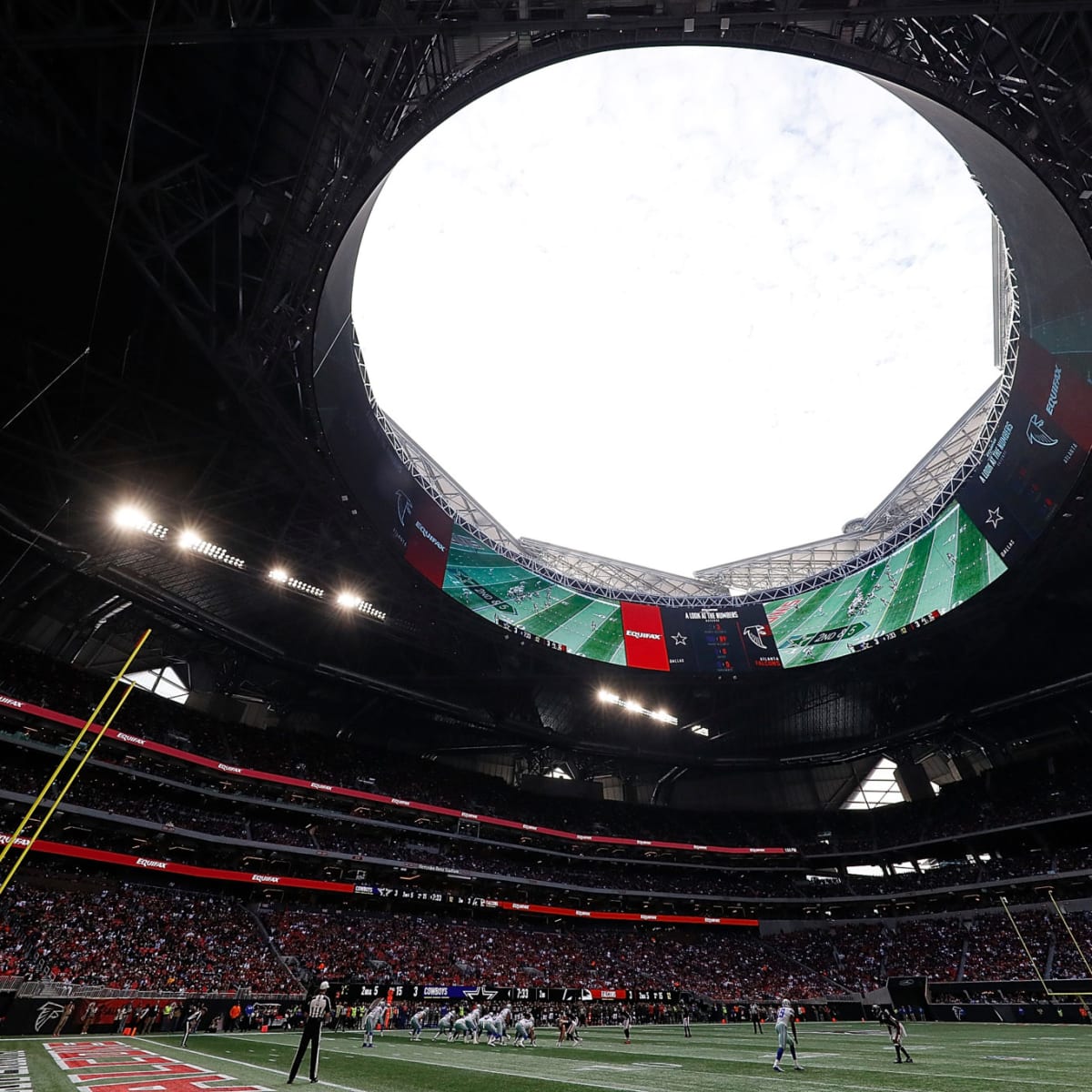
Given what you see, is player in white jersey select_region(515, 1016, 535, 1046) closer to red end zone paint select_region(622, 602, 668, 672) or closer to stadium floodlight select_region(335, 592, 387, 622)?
stadium floodlight select_region(335, 592, 387, 622)

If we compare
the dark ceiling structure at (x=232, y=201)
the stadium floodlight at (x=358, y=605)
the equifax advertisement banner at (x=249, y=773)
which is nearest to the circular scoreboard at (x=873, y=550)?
the dark ceiling structure at (x=232, y=201)

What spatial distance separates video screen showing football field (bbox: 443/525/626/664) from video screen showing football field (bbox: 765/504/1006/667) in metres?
12.5

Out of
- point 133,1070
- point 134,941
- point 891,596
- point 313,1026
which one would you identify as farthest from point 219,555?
point 891,596

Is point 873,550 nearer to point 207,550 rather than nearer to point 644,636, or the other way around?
point 644,636

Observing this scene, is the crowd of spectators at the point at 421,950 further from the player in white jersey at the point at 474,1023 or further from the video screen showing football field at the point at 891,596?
the video screen showing football field at the point at 891,596

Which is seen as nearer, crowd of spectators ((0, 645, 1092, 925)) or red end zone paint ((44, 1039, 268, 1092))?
red end zone paint ((44, 1039, 268, 1092))

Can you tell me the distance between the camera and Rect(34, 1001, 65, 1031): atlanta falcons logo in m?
20.7

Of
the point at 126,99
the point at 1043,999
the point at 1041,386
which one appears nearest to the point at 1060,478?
the point at 1041,386

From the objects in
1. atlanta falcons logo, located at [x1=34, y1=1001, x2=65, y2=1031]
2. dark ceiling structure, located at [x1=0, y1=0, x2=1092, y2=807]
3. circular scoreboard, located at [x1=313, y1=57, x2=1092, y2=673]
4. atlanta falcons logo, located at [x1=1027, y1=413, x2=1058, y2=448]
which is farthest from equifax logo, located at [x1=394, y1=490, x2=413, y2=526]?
atlanta falcons logo, located at [x1=1027, y1=413, x2=1058, y2=448]

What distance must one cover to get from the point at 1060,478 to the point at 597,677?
1147 inches

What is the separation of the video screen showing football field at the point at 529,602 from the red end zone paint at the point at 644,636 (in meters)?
0.56

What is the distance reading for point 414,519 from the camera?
35656 mm

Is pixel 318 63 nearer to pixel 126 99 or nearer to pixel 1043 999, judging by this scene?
pixel 126 99

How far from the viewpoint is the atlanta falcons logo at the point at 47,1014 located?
20656 millimetres
